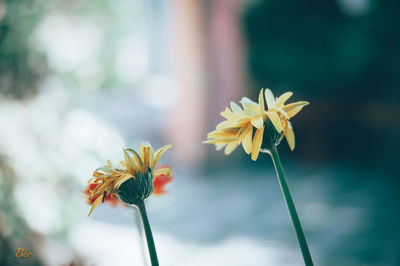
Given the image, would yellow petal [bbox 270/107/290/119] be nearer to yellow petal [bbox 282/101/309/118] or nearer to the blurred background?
yellow petal [bbox 282/101/309/118]

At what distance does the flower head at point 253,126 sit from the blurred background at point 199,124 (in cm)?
16

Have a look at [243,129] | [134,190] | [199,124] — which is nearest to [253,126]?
[243,129]

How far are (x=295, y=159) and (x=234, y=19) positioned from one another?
1.33 metres

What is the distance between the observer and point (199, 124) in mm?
3281

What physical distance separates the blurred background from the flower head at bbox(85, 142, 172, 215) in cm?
10

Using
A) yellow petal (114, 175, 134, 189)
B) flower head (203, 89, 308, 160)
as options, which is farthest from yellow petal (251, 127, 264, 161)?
yellow petal (114, 175, 134, 189)

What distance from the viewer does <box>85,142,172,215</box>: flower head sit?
1.02ft

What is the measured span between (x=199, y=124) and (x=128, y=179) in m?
2.97

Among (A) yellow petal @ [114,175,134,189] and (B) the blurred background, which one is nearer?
(A) yellow petal @ [114,175,134,189]

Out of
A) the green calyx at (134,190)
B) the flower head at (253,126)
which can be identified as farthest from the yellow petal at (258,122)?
the green calyx at (134,190)

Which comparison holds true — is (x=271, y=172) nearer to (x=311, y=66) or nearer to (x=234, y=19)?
(x=311, y=66)

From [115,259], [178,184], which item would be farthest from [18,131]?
[178,184]

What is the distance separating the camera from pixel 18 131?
0.84 meters

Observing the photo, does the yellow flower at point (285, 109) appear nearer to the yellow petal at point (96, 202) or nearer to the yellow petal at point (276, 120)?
the yellow petal at point (276, 120)
